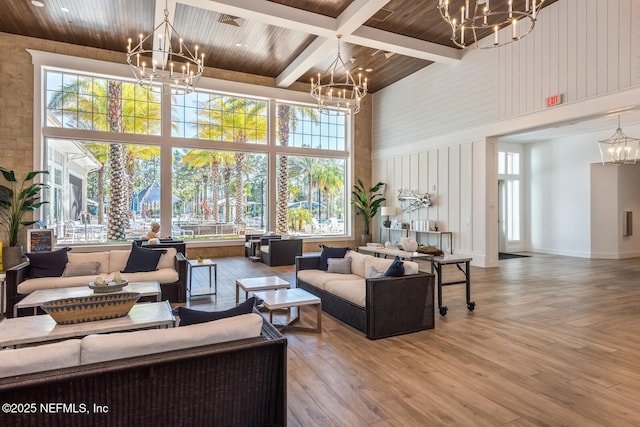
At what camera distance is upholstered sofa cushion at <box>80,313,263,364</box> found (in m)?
1.76

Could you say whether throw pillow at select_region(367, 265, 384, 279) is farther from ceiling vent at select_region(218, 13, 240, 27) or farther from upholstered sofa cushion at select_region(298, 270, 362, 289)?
ceiling vent at select_region(218, 13, 240, 27)

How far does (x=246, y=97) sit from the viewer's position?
1021cm

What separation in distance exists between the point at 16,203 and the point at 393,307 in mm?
8548

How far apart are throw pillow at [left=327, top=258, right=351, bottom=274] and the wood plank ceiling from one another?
4.20m

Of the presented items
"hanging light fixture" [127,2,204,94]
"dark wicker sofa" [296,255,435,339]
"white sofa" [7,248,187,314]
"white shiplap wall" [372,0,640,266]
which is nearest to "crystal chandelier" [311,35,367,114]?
"white shiplap wall" [372,0,640,266]

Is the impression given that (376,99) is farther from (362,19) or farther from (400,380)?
(400,380)

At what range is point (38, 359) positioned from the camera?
163cm

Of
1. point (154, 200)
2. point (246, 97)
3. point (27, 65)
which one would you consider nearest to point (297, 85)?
point (246, 97)

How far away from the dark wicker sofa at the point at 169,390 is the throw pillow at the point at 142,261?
11.8 feet

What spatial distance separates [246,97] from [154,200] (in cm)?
378

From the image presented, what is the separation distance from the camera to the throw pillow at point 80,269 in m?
4.84

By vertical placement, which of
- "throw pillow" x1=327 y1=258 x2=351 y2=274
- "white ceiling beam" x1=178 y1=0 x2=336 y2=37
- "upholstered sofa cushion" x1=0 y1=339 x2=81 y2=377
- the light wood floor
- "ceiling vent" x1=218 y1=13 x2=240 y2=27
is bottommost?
the light wood floor

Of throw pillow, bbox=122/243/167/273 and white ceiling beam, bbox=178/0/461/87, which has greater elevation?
white ceiling beam, bbox=178/0/461/87

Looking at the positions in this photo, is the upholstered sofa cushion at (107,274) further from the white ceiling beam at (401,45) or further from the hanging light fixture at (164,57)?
the white ceiling beam at (401,45)
